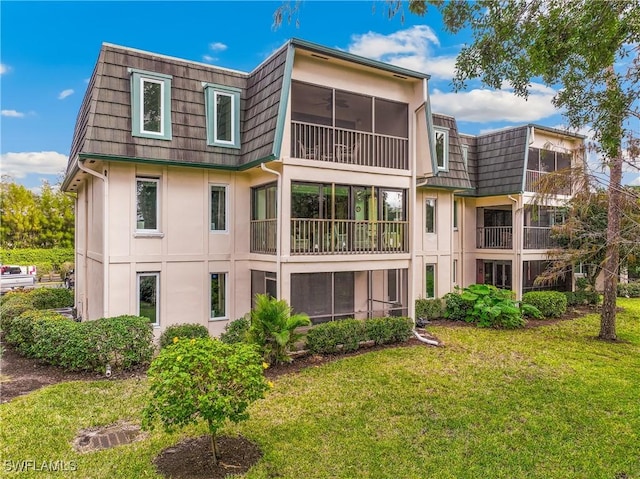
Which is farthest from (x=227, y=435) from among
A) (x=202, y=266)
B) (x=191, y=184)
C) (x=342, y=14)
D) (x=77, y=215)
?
(x=77, y=215)

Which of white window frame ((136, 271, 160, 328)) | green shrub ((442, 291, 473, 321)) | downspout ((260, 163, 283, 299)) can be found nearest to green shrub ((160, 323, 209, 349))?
white window frame ((136, 271, 160, 328))

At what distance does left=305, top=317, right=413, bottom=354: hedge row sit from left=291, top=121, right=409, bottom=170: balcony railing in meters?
4.73

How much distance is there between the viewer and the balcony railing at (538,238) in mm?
19500

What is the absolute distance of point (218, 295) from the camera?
1238 cm

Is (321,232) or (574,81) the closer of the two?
(574,81)

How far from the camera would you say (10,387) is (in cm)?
846

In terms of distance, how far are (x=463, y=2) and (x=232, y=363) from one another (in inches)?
251

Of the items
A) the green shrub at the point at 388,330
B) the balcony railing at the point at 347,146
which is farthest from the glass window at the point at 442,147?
the green shrub at the point at 388,330

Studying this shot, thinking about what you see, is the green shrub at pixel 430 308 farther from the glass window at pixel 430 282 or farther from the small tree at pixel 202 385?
the small tree at pixel 202 385

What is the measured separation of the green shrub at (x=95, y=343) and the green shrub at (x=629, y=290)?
2511 centimetres

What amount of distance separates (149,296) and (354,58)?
28.5 feet

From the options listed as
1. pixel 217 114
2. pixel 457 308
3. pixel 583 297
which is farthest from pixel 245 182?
pixel 583 297

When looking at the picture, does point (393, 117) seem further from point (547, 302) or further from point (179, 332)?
point (547, 302)

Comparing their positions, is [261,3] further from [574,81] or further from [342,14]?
[574,81]
